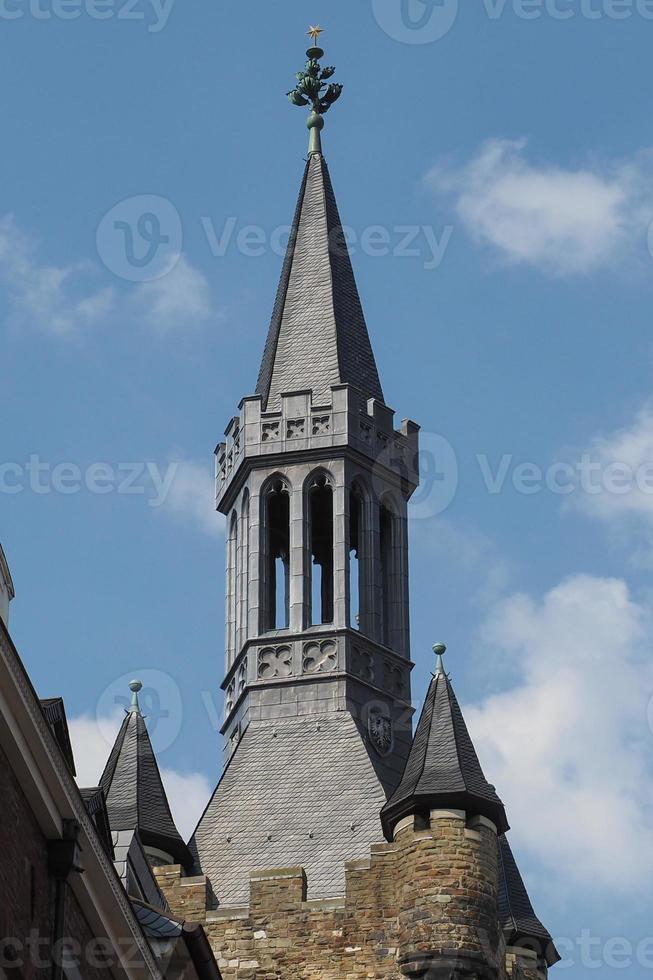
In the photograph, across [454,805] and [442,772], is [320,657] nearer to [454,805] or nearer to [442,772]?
[442,772]

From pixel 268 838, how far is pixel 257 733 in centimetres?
283

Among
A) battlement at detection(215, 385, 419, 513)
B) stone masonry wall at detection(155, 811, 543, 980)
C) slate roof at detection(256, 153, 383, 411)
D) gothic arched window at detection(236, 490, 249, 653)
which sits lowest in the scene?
stone masonry wall at detection(155, 811, 543, 980)

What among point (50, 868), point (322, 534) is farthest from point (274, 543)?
point (50, 868)

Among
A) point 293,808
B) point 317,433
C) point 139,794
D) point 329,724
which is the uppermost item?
point 317,433

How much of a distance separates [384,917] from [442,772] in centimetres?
233

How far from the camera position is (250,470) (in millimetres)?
46812

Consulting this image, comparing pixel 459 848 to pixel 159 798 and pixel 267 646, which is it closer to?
pixel 159 798

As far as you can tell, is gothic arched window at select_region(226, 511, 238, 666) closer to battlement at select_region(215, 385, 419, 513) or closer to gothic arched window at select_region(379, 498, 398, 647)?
battlement at select_region(215, 385, 419, 513)

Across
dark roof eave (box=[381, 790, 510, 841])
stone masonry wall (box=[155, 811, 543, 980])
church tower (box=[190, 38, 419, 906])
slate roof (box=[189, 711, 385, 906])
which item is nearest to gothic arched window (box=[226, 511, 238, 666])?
church tower (box=[190, 38, 419, 906])

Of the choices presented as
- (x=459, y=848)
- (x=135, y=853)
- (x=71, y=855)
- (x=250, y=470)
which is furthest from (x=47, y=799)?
(x=250, y=470)

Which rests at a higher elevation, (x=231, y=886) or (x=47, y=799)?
(x=231, y=886)

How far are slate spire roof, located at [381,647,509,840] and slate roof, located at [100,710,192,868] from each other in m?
3.63

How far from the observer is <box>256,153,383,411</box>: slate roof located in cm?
4819

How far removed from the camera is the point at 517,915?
1572 inches
